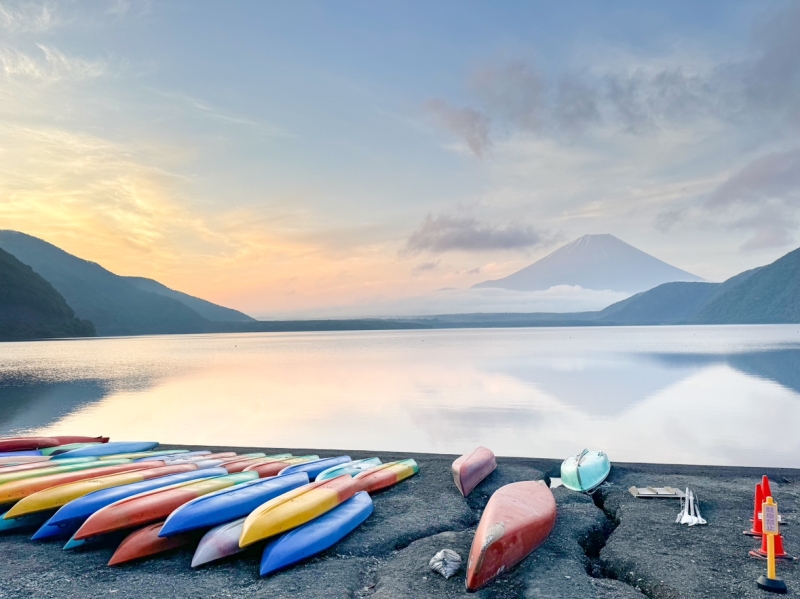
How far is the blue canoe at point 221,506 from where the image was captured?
17.4ft

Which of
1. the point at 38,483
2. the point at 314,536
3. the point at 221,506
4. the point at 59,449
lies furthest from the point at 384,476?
the point at 59,449

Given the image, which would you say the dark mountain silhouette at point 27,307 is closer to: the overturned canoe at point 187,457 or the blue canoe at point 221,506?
the overturned canoe at point 187,457

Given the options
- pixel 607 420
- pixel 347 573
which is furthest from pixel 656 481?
pixel 607 420

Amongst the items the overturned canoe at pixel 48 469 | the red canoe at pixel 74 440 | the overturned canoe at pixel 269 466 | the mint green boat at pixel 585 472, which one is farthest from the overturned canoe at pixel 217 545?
the red canoe at pixel 74 440

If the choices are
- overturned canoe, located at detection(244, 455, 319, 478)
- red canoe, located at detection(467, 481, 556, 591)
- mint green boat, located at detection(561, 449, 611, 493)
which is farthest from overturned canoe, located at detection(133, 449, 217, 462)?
mint green boat, located at detection(561, 449, 611, 493)

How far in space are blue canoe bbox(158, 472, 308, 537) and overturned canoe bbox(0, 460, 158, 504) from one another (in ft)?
7.46

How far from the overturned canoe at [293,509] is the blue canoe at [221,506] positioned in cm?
28

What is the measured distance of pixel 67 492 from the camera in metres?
6.28

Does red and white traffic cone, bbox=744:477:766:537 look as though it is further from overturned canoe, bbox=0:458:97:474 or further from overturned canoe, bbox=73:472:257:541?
overturned canoe, bbox=0:458:97:474

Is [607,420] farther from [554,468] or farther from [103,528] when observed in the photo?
[103,528]

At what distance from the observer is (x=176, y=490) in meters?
6.25

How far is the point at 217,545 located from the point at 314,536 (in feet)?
2.88

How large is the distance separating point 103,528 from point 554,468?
6.55 meters

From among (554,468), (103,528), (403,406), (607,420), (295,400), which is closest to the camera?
(103,528)
